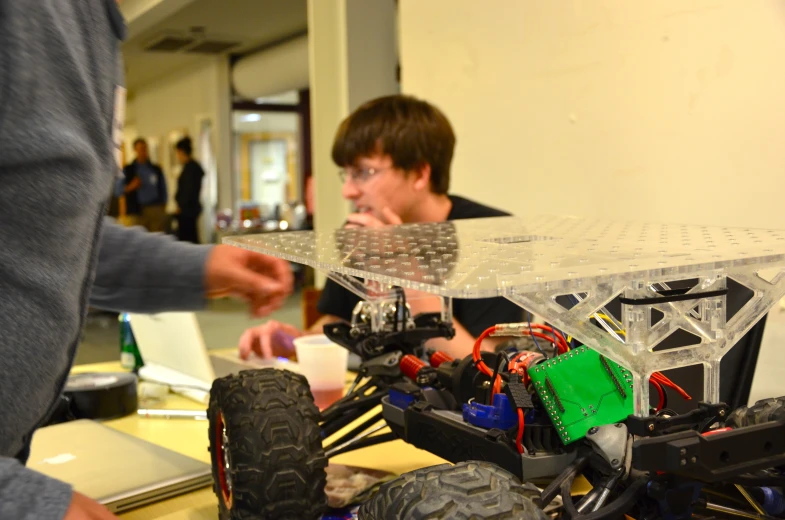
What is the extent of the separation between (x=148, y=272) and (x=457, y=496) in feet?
1.70

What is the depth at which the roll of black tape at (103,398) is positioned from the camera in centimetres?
127

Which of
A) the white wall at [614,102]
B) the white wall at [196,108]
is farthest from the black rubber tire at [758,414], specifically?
the white wall at [196,108]

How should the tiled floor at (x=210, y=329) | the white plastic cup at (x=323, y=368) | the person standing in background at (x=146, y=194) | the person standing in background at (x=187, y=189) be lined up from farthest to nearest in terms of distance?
the person standing in background at (x=146, y=194), the person standing in background at (x=187, y=189), the tiled floor at (x=210, y=329), the white plastic cup at (x=323, y=368)

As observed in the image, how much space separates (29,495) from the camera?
42 centimetres

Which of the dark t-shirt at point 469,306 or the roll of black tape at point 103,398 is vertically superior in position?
the dark t-shirt at point 469,306

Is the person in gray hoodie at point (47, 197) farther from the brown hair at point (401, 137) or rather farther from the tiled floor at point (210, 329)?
the tiled floor at point (210, 329)

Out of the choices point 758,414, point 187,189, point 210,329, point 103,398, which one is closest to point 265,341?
point 103,398

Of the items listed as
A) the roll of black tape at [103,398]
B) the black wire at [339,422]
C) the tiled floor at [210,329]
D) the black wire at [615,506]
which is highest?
the black wire at [615,506]

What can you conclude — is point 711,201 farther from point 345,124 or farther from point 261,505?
point 261,505

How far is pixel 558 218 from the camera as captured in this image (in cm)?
108

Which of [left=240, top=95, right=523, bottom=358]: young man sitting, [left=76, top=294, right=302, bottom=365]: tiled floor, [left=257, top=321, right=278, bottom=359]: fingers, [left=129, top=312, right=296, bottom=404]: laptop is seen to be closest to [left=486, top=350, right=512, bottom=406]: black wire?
[left=129, top=312, right=296, bottom=404]: laptop

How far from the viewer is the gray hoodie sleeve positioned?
2.84 feet

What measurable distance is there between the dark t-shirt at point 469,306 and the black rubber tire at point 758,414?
0.79 meters

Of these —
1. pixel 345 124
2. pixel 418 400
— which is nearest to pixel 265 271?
pixel 418 400
